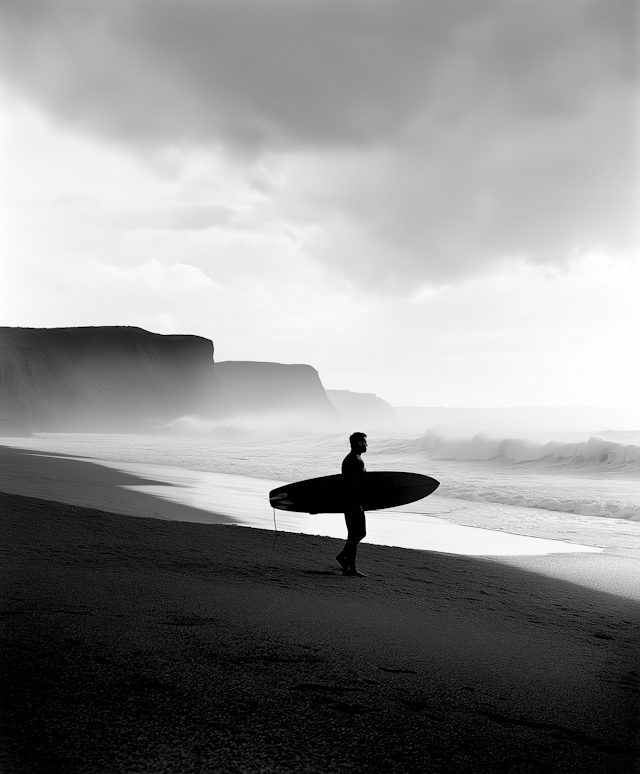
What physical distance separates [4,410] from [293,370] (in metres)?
90.0

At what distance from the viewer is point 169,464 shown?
85.8 ft

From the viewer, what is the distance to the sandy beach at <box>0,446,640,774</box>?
105 inches

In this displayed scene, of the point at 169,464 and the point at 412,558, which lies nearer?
the point at 412,558

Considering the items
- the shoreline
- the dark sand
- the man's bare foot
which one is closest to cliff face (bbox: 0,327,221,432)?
the shoreline

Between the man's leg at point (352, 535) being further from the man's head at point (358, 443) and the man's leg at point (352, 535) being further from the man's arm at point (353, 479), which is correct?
the man's head at point (358, 443)

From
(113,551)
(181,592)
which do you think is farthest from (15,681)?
(113,551)

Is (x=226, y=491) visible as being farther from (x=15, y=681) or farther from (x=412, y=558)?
(x=15, y=681)

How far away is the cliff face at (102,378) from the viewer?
8906 cm

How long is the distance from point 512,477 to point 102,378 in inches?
3773

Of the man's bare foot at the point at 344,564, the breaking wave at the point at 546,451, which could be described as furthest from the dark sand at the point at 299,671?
the breaking wave at the point at 546,451

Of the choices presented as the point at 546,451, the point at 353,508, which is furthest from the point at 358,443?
the point at 546,451

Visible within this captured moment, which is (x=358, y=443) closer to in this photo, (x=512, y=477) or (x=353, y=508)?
(x=353, y=508)

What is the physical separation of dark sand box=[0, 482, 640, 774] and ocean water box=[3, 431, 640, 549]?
5208mm

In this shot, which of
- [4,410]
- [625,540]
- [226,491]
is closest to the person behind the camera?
[625,540]
